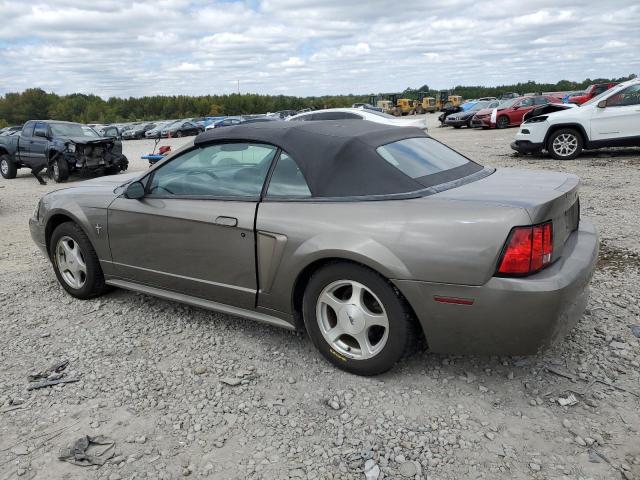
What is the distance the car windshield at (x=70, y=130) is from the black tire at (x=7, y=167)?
7.31ft

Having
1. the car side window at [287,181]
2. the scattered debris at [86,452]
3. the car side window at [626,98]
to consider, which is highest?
the car side window at [626,98]

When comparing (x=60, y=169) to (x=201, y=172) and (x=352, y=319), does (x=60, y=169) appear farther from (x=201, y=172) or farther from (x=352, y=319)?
(x=352, y=319)

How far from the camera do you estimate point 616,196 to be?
24.8 ft

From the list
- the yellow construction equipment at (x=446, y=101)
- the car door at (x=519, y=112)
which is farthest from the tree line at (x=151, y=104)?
the car door at (x=519, y=112)

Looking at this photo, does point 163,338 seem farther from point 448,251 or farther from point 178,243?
point 448,251

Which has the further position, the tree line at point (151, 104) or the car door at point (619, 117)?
the tree line at point (151, 104)

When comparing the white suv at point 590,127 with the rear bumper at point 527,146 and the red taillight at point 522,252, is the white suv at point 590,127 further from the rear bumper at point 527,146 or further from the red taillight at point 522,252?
the red taillight at point 522,252

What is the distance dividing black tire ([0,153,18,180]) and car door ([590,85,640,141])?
15088 mm

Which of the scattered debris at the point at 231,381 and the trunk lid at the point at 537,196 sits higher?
the trunk lid at the point at 537,196

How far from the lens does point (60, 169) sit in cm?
1306

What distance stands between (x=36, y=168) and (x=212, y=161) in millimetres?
12358

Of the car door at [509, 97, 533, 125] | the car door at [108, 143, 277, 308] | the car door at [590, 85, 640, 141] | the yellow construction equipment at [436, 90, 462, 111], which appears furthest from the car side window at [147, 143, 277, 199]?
the yellow construction equipment at [436, 90, 462, 111]

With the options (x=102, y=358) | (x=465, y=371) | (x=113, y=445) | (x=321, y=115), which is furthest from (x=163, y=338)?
(x=321, y=115)

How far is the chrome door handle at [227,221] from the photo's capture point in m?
3.25
